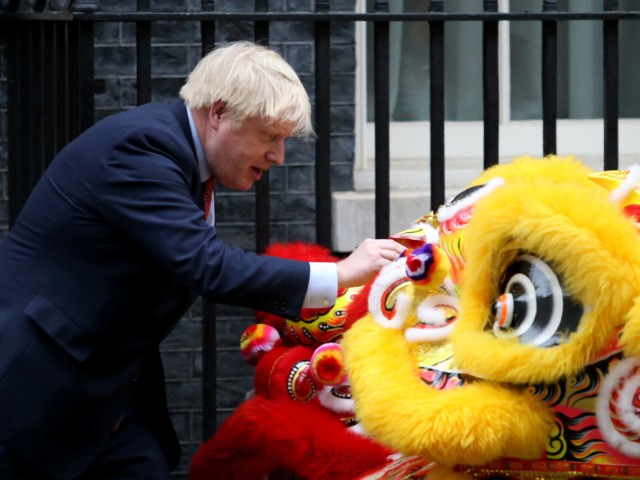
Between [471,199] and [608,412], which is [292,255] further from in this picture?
[608,412]

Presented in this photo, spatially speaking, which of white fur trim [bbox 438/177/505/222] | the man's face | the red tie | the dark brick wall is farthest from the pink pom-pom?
the dark brick wall

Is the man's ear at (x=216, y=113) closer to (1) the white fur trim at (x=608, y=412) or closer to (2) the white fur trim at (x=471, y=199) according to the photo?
(2) the white fur trim at (x=471, y=199)

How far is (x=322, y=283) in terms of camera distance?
300 cm

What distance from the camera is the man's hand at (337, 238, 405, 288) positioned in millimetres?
2918

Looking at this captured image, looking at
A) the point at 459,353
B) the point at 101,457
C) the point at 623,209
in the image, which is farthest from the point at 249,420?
the point at 623,209

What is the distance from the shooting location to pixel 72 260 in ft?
9.89

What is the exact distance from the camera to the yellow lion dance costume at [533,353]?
2.37 metres

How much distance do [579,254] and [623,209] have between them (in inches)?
10.5

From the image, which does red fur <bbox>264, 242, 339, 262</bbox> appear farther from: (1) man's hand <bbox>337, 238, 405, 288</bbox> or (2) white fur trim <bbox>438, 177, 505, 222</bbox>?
(2) white fur trim <bbox>438, 177, 505, 222</bbox>

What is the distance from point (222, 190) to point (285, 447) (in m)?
2.12

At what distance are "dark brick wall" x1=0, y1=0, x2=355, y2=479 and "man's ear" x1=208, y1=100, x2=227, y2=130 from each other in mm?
2176

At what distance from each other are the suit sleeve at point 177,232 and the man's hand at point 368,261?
4.2 inches

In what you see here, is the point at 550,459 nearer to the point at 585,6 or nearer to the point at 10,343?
the point at 10,343

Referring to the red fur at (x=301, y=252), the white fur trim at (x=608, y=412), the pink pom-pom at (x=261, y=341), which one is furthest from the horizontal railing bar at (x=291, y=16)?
the white fur trim at (x=608, y=412)
